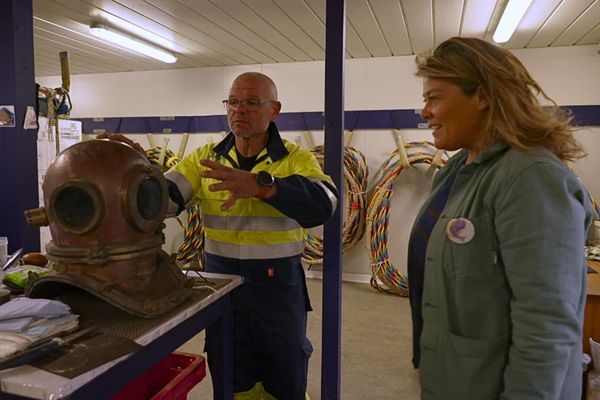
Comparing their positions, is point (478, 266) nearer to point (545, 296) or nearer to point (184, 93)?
point (545, 296)

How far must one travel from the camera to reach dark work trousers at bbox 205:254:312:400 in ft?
6.02

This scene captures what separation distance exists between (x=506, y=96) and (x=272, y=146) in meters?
1.08

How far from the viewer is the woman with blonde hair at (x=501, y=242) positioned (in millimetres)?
916

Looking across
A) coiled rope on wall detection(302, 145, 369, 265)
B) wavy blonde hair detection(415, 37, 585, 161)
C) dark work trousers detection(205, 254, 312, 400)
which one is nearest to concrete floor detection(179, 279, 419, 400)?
coiled rope on wall detection(302, 145, 369, 265)

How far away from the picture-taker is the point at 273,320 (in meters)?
1.85

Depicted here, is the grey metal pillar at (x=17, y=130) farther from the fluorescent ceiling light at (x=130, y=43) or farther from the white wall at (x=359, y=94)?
the white wall at (x=359, y=94)

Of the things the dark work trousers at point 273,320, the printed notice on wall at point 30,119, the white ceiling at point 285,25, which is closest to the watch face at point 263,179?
the dark work trousers at point 273,320

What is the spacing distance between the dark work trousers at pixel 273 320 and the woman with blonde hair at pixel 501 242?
0.75 metres

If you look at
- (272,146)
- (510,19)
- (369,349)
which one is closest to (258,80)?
(272,146)

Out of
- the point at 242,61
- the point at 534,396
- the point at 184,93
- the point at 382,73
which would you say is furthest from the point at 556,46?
the point at 534,396

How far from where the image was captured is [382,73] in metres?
5.11

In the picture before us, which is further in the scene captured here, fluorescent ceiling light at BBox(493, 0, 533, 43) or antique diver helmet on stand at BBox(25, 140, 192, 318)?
fluorescent ceiling light at BBox(493, 0, 533, 43)

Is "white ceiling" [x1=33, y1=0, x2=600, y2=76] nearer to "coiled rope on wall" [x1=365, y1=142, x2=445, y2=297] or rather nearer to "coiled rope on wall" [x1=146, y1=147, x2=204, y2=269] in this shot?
"coiled rope on wall" [x1=365, y1=142, x2=445, y2=297]

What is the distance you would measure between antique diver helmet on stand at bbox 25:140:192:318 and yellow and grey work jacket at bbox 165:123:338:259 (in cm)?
Answer: 59
